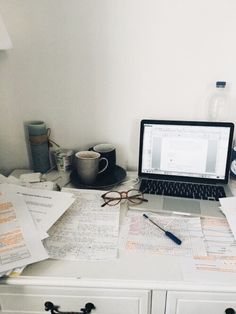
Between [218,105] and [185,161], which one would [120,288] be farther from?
[218,105]

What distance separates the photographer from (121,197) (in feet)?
3.20

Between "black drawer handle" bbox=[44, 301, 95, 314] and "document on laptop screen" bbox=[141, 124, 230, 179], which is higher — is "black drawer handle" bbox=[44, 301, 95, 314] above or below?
below

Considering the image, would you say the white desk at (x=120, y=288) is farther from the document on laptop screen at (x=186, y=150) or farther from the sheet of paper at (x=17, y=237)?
the document on laptop screen at (x=186, y=150)

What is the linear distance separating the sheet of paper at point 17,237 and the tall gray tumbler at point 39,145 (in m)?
0.30

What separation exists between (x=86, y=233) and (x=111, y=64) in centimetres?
64

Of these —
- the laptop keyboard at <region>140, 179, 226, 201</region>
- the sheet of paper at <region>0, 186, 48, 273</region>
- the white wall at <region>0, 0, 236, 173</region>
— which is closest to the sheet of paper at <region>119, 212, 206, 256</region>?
the laptop keyboard at <region>140, 179, 226, 201</region>

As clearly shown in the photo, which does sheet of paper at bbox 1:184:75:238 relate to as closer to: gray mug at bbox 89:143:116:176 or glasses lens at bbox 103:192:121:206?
glasses lens at bbox 103:192:121:206

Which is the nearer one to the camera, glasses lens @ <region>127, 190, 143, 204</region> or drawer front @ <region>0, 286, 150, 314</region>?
drawer front @ <region>0, 286, 150, 314</region>

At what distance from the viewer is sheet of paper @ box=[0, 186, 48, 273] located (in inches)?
26.7

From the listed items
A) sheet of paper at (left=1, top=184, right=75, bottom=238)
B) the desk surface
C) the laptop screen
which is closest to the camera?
the desk surface

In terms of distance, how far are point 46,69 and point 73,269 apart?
77 cm

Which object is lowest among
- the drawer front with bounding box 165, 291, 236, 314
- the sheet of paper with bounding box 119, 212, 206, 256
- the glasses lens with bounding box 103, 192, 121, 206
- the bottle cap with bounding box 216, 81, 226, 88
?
the drawer front with bounding box 165, 291, 236, 314

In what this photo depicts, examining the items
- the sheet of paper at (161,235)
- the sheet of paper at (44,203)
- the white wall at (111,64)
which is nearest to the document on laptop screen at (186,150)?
the white wall at (111,64)

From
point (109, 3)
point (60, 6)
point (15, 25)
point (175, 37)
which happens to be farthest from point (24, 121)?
point (175, 37)
